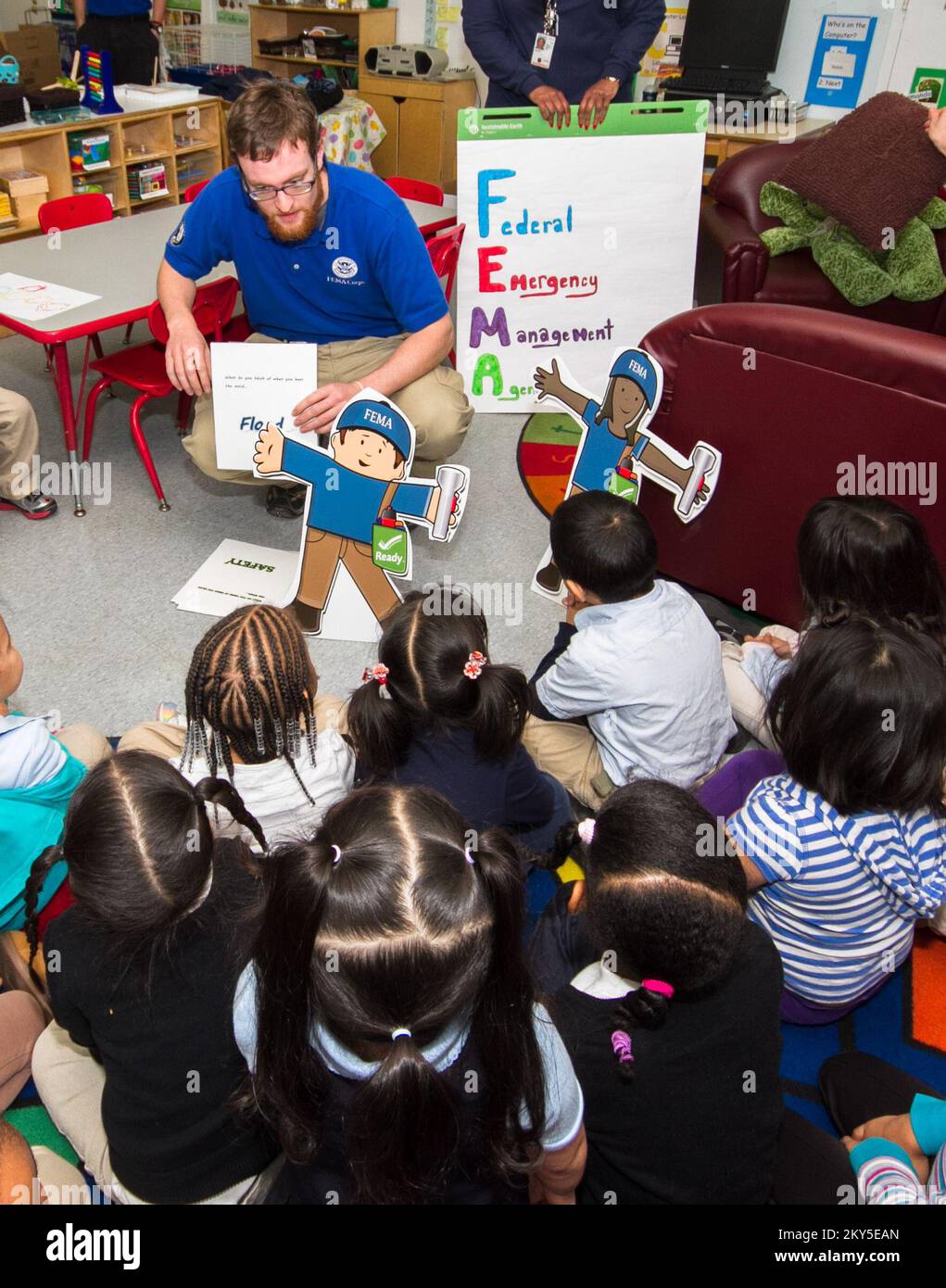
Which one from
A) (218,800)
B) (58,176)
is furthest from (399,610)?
(58,176)

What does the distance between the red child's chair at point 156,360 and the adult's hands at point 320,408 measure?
593mm

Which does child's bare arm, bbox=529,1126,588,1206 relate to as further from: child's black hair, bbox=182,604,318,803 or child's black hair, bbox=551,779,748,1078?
child's black hair, bbox=182,604,318,803

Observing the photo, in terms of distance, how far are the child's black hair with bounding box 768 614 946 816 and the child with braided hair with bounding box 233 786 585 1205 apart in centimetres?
59

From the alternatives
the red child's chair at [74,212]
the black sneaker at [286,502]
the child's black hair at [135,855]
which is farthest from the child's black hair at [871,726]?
the red child's chair at [74,212]

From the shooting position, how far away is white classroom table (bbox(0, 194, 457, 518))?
2.68m

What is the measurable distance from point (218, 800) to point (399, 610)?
523 mm

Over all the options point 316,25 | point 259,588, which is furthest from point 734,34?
point 259,588

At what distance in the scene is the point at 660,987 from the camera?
3.58ft

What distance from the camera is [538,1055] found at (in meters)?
1.04

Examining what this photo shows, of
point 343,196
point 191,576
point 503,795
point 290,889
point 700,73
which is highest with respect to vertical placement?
point 700,73

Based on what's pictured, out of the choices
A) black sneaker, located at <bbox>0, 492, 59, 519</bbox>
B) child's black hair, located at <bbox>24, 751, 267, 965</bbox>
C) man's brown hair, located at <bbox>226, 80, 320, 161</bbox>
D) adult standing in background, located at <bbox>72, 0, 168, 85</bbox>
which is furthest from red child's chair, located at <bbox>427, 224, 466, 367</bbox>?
adult standing in background, located at <bbox>72, 0, 168, 85</bbox>

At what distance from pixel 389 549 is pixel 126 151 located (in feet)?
11.4

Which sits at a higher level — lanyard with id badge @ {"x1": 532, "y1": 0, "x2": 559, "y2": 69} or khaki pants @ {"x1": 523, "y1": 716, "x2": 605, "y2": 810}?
lanyard with id badge @ {"x1": 532, "y1": 0, "x2": 559, "y2": 69}

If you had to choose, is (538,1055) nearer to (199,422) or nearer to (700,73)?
(199,422)
